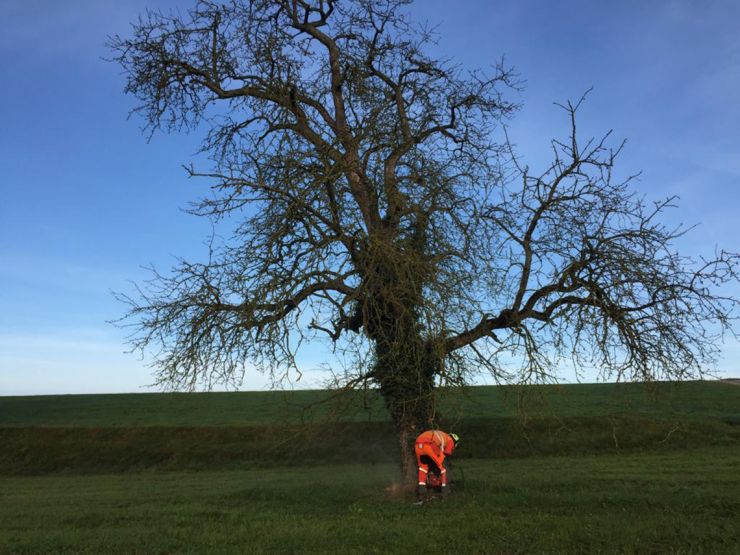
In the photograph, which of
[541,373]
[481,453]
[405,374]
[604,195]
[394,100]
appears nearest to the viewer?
[541,373]

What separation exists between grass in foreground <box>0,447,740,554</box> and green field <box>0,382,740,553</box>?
0.05 m

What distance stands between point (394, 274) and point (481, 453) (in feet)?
59.1

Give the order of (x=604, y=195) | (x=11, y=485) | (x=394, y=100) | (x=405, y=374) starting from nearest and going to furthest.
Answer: (x=604, y=195), (x=405, y=374), (x=394, y=100), (x=11, y=485)

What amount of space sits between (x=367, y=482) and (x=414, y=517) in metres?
7.24

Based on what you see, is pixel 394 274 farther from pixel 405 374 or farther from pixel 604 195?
pixel 604 195

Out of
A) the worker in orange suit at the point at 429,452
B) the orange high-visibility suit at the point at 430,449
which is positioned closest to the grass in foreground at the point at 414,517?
the worker in orange suit at the point at 429,452

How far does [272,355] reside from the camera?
1248 centimetres

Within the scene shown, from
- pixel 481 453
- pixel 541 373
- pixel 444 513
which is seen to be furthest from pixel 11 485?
pixel 541 373

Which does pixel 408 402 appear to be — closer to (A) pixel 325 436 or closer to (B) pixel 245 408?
(A) pixel 325 436

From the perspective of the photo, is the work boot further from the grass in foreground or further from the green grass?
the green grass

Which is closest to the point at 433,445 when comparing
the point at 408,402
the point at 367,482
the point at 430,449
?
the point at 430,449

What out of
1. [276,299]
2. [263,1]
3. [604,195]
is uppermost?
[263,1]

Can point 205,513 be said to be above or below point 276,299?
below

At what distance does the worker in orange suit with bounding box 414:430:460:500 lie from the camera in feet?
44.5
